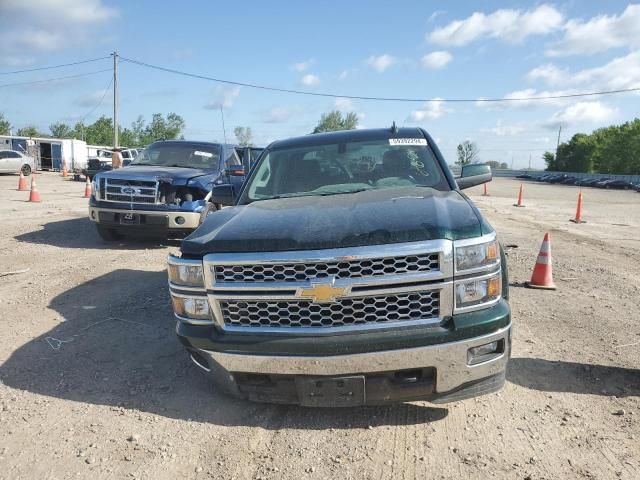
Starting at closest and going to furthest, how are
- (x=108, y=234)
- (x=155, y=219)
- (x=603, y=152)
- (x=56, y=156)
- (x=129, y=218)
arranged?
1. (x=155, y=219)
2. (x=129, y=218)
3. (x=108, y=234)
4. (x=56, y=156)
5. (x=603, y=152)

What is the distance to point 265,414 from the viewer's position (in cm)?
307

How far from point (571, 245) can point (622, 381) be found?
714 centimetres

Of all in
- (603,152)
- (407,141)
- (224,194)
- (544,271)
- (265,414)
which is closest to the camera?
(265,414)

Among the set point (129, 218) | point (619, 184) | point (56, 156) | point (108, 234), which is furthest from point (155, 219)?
point (619, 184)

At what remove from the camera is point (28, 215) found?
483 inches

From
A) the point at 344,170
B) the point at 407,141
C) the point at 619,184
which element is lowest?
the point at 619,184

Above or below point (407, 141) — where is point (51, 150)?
above

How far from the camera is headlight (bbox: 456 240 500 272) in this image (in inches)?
102

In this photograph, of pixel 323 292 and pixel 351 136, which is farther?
pixel 351 136

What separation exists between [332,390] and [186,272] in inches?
41.0

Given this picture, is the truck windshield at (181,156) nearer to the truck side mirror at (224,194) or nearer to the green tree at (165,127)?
the truck side mirror at (224,194)

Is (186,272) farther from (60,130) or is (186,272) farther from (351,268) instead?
(60,130)

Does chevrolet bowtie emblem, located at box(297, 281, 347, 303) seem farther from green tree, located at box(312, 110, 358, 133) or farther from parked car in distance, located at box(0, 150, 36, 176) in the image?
green tree, located at box(312, 110, 358, 133)

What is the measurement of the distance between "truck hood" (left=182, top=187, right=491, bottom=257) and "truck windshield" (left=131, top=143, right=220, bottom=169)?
Answer: 568 cm
